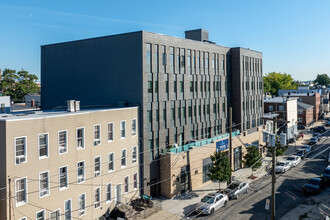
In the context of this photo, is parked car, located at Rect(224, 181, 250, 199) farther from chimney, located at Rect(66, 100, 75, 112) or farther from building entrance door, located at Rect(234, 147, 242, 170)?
chimney, located at Rect(66, 100, 75, 112)

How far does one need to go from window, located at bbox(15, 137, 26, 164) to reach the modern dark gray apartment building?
12.8 m

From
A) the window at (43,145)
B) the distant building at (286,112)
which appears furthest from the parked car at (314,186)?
the distant building at (286,112)

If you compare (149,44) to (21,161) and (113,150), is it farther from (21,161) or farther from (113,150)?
(21,161)

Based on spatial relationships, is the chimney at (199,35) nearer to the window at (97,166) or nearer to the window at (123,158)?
the window at (123,158)

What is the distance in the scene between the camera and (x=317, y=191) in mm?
34250

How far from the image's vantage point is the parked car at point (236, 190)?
32.5m

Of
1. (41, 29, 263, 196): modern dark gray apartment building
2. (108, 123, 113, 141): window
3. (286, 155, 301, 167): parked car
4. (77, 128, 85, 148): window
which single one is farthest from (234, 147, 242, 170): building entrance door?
(77, 128, 85, 148): window

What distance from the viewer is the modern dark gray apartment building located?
32281 mm

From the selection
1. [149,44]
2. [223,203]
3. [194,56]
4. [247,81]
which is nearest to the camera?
[223,203]

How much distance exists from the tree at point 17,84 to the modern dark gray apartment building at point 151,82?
38.7 m

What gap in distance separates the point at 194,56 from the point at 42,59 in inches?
789

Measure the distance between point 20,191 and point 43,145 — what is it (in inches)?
139

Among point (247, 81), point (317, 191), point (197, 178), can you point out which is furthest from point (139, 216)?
point (247, 81)

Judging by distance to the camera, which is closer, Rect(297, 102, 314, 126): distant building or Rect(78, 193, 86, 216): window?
Rect(78, 193, 86, 216): window
